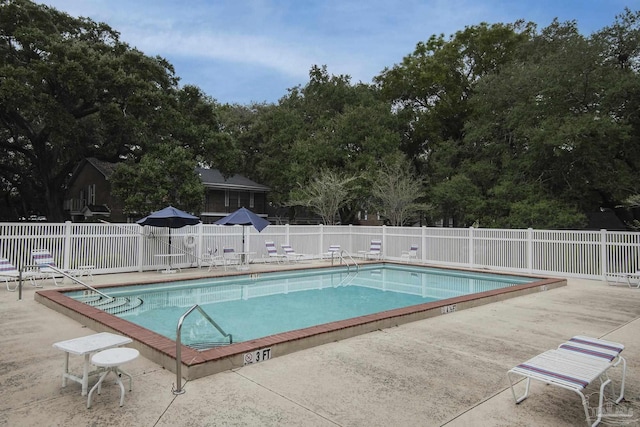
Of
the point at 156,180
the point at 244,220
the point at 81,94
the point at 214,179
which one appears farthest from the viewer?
the point at 214,179

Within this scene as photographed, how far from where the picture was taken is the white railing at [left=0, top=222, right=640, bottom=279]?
38.6ft

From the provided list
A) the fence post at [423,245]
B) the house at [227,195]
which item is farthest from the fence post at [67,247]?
the house at [227,195]

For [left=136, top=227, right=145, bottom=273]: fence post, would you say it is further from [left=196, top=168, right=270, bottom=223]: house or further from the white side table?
[left=196, top=168, right=270, bottom=223]: house

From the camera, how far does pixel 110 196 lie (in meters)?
30.3

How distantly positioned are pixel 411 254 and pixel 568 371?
13416 millimetres

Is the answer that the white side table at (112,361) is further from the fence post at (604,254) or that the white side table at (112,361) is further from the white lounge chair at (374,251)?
the white lounge chair at (374,251)

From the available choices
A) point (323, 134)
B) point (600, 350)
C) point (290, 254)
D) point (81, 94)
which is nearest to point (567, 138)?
point (290, 254)

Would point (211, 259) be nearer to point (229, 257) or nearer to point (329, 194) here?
point (229, 257)

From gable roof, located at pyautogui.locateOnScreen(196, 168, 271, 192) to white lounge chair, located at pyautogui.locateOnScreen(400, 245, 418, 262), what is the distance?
18108 millimetres

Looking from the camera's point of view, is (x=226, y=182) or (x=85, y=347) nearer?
(x=85, y=347)

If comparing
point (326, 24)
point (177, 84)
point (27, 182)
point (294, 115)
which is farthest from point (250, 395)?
point (27, 182)

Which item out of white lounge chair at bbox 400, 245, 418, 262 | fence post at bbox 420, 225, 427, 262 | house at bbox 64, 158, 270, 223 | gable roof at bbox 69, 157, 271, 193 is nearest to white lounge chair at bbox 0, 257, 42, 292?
white lounge chair at bbox 400, 245, 418, 262

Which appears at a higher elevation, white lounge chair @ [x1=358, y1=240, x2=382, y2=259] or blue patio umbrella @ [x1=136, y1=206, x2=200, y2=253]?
blue patio umbrella @ [x1=136, y1=206, x2=200, y2=253]

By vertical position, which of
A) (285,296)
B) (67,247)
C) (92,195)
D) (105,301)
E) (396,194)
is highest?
(92,195)
